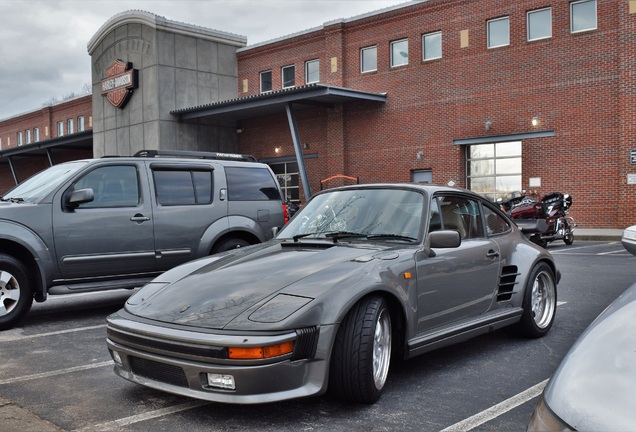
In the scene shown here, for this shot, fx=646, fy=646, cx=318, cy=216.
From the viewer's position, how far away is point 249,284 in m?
4.15

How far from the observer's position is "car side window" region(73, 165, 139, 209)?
748 cm

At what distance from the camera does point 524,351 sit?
5.64 meters

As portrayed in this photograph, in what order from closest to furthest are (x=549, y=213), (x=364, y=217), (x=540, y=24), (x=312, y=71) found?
(x=364, y=217) → (x=549, y=213) → (x=540, y=24) → (x=312, y=71)

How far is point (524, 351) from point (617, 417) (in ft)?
13.3

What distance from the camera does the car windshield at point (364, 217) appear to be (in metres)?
4.99

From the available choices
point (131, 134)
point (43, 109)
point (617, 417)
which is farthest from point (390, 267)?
point (43, 109)

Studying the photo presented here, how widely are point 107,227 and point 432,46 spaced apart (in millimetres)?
22280

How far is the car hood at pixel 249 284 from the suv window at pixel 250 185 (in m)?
3.78

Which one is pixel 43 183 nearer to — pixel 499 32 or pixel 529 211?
pixel 529 211

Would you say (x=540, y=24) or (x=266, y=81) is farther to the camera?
(x=266, y=81)

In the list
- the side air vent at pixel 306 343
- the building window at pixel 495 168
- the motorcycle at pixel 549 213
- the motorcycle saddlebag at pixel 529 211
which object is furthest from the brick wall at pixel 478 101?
the side air vent at pixel 306 343

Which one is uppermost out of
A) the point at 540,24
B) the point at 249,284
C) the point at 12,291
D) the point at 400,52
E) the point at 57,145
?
the point at 540,24

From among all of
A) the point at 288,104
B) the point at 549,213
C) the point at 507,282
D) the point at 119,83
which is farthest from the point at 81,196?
the point at 119,83

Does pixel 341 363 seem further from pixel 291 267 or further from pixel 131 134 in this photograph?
pixel 131 134
